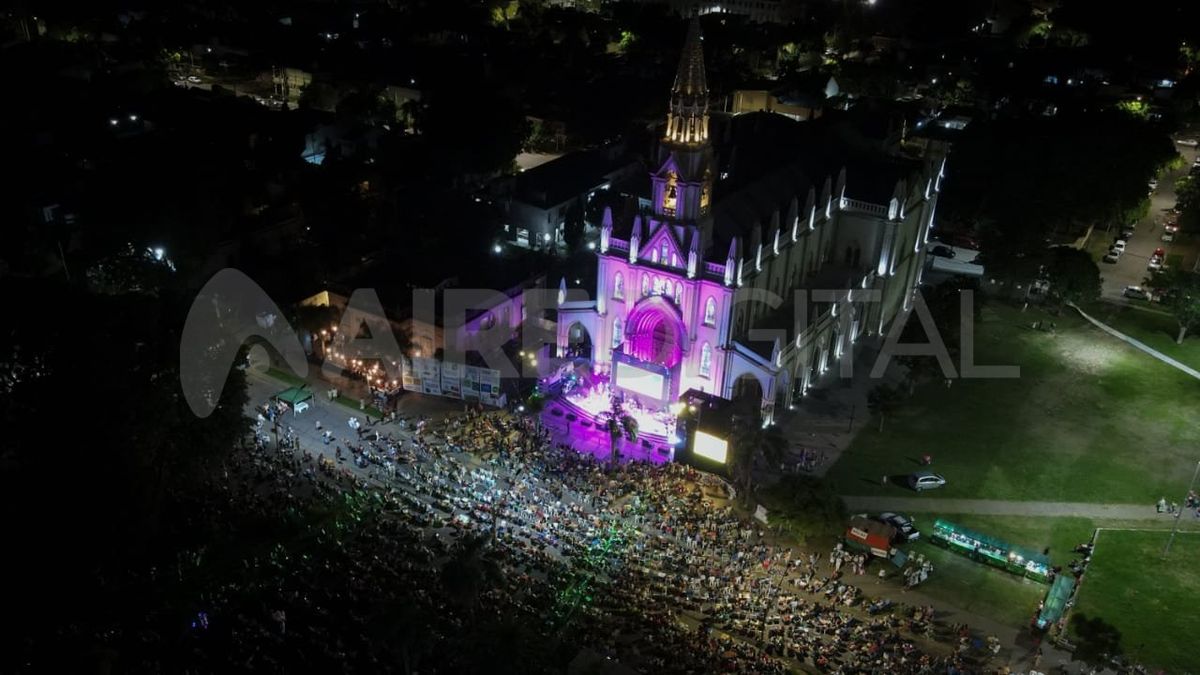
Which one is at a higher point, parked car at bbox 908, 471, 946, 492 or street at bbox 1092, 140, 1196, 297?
street at bbox 1092, 140, 1196, 297

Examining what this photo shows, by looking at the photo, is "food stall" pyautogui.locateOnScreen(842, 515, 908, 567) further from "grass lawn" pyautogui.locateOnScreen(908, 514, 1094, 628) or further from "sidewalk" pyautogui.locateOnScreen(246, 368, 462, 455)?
"sidewalk" pyautogui.locateOnScreen(246, 368, 462, 455)

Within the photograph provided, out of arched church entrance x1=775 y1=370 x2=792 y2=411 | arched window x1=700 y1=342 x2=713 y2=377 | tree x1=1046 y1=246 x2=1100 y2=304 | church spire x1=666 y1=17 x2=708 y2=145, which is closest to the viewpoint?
church spire x1=666 y1=17 x2=708 y2=145

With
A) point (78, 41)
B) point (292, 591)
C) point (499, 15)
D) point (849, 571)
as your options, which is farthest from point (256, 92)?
point (849, 571)

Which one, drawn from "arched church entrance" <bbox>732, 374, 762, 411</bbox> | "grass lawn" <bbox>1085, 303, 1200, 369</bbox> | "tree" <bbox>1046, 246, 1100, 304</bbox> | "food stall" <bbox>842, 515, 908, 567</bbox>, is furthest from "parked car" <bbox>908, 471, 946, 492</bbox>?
"grass lawn" <bbox>1085, 303, 1200, 369</bbox>

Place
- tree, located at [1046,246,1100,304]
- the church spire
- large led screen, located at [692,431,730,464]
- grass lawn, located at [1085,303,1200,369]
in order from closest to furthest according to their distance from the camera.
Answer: large led screen, located at [692,431,730,464] < the church spire < grass lawn, located at [1085,303,1200,369] < tree, located at [1046,246,1100,304]

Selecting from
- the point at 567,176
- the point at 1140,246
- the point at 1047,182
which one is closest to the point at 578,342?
the point at 567,176

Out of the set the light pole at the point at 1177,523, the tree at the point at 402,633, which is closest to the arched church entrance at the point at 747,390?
the light pole at the point at 1177,523

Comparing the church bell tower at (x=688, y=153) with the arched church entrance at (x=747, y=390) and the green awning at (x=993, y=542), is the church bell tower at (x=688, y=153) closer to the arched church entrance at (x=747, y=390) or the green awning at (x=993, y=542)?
the arched church entrance at (x=747, y=390)
